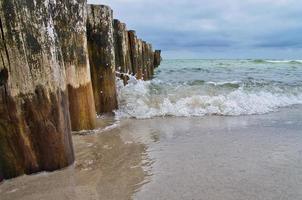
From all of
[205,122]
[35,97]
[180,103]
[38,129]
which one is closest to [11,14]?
[35,97]

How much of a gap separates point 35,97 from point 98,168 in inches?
32.2

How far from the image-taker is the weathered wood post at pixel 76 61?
4.44 meters

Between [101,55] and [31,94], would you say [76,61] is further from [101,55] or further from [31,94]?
[31,94]

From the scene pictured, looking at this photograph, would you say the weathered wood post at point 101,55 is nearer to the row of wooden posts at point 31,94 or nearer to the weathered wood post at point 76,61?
the weathered wood post at point 76,61

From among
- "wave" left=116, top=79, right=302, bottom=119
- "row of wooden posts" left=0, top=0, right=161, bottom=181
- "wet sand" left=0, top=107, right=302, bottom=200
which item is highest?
"row of wooden posts" left=0, top=0, right=161, bottom=181

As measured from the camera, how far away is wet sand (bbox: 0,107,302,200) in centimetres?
263

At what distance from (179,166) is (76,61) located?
6.84ft

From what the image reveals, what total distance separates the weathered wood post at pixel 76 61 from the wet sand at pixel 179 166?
28 cm

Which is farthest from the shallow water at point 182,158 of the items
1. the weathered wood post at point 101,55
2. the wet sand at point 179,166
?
the weathered wood post at point 101,55

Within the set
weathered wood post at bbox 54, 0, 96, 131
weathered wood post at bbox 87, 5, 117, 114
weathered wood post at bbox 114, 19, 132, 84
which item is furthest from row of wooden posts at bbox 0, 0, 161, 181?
weathered wood post at bbox 114, 19, 132, 84

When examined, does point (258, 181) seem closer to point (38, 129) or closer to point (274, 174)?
point (274, 174)

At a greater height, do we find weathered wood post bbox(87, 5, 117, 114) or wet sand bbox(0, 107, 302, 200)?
weathered wood post bbox(87, 5, 117, 114)

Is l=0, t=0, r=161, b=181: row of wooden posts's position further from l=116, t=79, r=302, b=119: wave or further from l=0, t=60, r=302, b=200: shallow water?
l=116, t=79, r=302, b=119: wave

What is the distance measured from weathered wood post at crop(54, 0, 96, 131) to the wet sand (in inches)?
11.0
